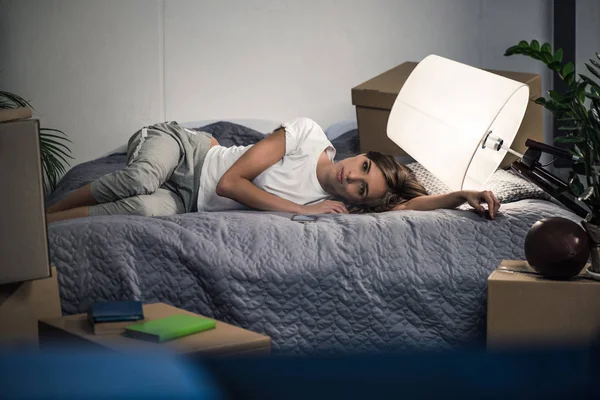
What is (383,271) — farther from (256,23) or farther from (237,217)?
(256,23)

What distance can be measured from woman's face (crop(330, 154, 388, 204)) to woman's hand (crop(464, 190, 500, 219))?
0.32 metres

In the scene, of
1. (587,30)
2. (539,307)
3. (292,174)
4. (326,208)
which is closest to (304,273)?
(326,208)

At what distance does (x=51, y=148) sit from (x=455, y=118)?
2337 millimetres

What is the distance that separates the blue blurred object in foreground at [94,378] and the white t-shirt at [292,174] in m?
2.05

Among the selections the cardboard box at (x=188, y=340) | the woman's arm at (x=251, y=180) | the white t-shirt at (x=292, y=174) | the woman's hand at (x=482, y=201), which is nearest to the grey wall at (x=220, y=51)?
the white t-shirt at (x=292, y=174)

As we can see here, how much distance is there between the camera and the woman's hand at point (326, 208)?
2.35m

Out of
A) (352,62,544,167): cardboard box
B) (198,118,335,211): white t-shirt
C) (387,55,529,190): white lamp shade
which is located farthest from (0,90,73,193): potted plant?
(387,55,529,190): white lamp shade

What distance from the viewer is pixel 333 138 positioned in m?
4.08

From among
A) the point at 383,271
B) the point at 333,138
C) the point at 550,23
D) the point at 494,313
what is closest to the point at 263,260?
the point at 383,271

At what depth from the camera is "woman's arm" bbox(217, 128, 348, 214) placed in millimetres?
2379

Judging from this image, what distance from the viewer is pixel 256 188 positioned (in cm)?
241

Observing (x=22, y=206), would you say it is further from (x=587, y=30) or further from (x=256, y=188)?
(x=587, y=30)

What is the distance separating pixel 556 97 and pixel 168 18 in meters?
2.47

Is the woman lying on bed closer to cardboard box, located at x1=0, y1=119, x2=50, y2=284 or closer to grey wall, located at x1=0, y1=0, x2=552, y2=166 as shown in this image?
cardboard box, located at x1=0, y1=119, x2=50, y2=284
